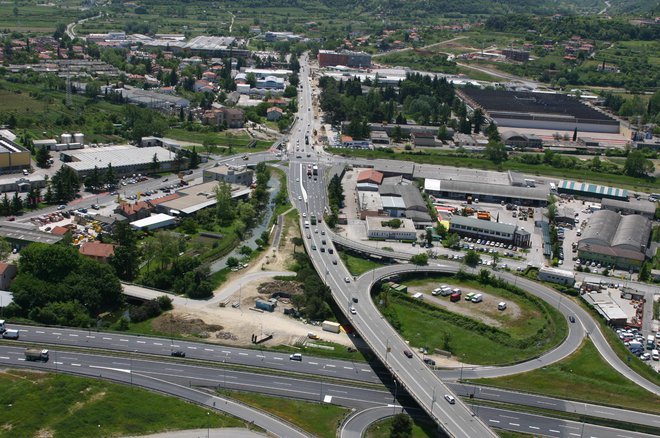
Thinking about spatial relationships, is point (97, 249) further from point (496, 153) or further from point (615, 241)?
point (496, 153)

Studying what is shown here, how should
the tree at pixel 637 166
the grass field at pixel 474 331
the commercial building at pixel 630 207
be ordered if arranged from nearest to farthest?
the grass field at pixel 474 331, the commercial building at pixel 630 207, the tree at pixel 637 166

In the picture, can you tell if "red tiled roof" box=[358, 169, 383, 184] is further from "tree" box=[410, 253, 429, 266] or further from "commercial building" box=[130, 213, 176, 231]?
"commercial building" box=[130, 213, 176, 231]

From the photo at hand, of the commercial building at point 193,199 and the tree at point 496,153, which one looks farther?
the tree at point 496,153

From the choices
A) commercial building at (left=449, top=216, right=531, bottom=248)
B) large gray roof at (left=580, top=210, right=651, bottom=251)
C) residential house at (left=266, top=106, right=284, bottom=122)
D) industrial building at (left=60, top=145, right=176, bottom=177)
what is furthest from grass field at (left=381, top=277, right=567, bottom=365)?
residential house at (left=266, top=106, right=284, bottom=122)

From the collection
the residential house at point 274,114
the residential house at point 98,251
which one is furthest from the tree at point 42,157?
the residential house at point 274,114

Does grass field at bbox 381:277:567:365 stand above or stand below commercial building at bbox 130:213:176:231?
below

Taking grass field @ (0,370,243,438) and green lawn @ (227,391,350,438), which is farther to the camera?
green lawn @ (227,391,350,438)

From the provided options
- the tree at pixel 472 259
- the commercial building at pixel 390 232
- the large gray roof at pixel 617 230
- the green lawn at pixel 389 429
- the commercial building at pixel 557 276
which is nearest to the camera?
the green lawn at pixel 389 429

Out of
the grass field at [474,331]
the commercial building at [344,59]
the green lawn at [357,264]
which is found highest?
the commercial building at [344,59]

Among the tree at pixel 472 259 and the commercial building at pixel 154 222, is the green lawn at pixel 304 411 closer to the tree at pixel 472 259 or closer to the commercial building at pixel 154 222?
the tree at pixel 472 259
